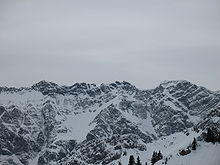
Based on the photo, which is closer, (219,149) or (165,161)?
(219,149)

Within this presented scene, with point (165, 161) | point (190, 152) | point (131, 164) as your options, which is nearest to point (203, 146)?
point (190, 152)

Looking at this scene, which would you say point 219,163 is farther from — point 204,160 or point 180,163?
point 180,163

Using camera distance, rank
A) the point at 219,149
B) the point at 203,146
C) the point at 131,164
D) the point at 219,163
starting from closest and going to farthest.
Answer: the point at 219,163 < the point at 219,149 < the point at 203,146 < the point at 131,164

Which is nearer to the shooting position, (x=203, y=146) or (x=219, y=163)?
(x=219, y=163)

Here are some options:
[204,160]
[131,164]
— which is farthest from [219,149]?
[131,164]

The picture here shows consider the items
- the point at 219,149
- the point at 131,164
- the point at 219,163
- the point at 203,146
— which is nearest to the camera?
the point at 219,163

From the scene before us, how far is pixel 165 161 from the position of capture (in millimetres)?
177500

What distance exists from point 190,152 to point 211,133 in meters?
9.92

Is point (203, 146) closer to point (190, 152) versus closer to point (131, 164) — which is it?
point (190, 152)

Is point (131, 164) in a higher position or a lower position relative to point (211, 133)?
lower

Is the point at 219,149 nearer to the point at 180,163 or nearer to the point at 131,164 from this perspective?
the point at 180,163

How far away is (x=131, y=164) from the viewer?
196750 mm

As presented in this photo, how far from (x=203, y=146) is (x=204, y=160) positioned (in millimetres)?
14438

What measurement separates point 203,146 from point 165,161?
16.5m
